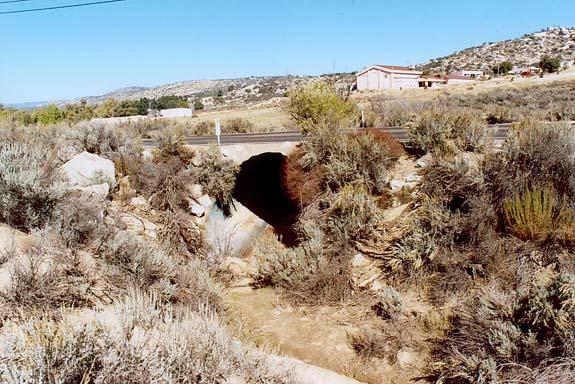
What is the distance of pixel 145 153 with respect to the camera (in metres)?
Answer: 13.9

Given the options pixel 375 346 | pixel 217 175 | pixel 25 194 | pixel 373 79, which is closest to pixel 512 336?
pixel 375 346

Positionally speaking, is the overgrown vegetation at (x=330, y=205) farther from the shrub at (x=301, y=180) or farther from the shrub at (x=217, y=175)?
the shrub at (x=217, y=175)

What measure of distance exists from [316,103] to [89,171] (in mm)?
10966

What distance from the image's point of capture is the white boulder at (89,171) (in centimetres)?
1087

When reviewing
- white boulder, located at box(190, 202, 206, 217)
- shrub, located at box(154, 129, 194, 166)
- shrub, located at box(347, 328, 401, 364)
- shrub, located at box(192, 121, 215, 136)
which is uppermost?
shrub, located at box(192, 121, 215, 136)

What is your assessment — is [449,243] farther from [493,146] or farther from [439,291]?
[493,146]

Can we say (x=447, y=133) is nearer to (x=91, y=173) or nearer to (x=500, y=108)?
(x=91, y=173)

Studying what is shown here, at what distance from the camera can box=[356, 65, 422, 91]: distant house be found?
60438mm

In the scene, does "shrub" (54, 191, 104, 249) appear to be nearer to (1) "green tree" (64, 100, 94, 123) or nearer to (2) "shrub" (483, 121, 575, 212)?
(2) "shrub" (483, 121, 575, 212)

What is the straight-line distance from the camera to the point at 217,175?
43.4 ft

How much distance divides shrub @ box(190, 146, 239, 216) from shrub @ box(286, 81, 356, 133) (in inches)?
231

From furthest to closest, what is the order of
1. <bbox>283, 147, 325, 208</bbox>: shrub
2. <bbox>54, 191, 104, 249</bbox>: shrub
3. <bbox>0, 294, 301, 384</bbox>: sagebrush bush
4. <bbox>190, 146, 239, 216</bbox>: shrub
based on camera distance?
<bbox>190, 146, 239, 216</bbox>: shrub < <bbox>283, 147, 325, 208</bbox>: shrub < <bbox>54, 191, 104, 249</bbox>: shrub < <bbox>0, 294, 301, 384</bbox>: sagebrush bush

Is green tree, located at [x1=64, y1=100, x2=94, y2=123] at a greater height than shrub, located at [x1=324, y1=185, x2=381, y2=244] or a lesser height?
greater

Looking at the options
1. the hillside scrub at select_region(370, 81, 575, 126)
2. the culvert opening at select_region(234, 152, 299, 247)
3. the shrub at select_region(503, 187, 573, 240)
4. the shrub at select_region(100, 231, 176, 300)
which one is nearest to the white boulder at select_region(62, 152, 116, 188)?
the culvert opening at select_region(234, 152, 299, 247)
